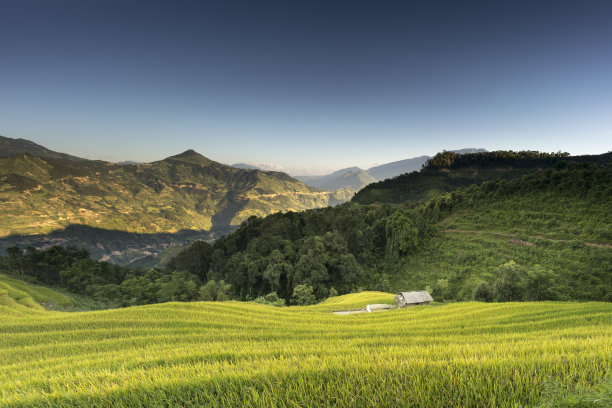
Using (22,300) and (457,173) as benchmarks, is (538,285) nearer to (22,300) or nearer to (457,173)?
(22,300)

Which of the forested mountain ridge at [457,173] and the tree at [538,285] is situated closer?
the tree at [538,285]

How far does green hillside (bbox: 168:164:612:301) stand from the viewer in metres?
27.4

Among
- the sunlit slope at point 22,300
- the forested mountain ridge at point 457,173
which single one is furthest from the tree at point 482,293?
the forested mountain ridge at point 457,173

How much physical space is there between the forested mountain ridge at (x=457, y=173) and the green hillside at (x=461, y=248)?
234 ft

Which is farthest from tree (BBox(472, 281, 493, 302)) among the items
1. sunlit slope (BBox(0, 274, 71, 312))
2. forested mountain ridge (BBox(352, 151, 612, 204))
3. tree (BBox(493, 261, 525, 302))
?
forested mountain ridge (BBox(352, 151, 612, 204))

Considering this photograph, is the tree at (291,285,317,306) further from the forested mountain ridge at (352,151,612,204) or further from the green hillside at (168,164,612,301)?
the forested mountain ridge at (352,151,612,204)

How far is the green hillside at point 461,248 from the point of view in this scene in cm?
2742

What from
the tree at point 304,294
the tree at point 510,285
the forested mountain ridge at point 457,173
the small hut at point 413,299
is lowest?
the tree at point 304,294

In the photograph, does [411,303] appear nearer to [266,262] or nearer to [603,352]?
[603,352]

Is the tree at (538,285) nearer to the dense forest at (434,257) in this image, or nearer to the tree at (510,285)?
the dense forest at (434,257)

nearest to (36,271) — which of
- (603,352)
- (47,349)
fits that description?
(47,349)

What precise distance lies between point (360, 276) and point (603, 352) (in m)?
50.4

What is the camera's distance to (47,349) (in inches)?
299

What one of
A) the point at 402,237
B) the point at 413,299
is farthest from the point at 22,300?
the point at 402,237
